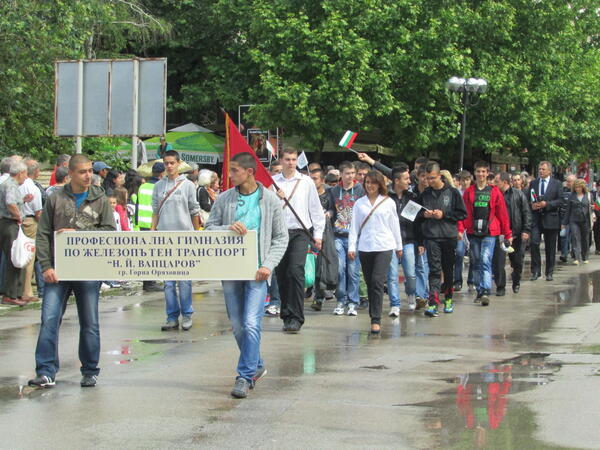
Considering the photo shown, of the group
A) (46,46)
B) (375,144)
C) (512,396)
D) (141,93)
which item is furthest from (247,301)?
(375,144)

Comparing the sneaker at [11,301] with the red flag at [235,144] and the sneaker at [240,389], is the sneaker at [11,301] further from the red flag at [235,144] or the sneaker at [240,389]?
the sneaker at [240,389]

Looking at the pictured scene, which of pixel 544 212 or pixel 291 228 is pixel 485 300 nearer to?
pixel 291 228

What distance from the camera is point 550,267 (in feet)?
60.6

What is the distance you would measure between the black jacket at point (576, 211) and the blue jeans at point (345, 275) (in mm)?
9779

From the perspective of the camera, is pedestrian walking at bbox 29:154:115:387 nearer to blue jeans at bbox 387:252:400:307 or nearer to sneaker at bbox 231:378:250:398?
sneaker at bbox 231:378:250:398

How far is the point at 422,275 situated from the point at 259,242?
239 inches

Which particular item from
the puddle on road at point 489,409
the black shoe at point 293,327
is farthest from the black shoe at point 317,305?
the puddle on road at point 489,409

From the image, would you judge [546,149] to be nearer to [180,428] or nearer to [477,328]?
[477,328]

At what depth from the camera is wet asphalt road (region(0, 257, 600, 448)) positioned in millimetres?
6574

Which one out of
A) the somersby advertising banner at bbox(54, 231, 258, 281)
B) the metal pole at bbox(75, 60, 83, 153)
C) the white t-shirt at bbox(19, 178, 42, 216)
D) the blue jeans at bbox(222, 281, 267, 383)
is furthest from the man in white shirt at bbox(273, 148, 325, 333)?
the metal pole at bbox(75, 60, 83, 153)

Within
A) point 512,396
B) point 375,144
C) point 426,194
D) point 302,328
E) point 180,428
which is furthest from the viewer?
point 375,144

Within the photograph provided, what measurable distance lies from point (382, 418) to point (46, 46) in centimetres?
1730

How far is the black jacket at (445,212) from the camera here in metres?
13.1

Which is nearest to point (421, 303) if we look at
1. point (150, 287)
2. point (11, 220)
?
point (150, 287)
